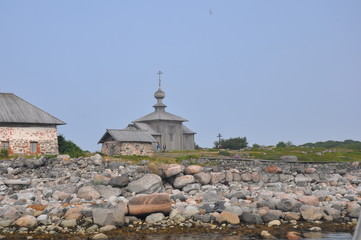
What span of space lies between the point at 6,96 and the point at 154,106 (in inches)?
866

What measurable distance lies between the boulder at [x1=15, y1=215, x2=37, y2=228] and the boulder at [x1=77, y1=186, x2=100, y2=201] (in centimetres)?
481

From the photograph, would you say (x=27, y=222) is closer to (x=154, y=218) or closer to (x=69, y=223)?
(x=69, y=223)

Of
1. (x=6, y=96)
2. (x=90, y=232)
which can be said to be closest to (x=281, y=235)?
(x=90, y=232)

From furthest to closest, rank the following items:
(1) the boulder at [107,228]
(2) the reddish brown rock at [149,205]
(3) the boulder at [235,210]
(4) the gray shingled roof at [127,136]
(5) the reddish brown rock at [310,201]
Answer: (4) the gray shingled roof at [127,136] < (5) the reddish brown rock at [310,201] < (3) the boulder at [235,210] < (2) the reddish brown rock at [149,205] < (1) the boulder at [107,228]

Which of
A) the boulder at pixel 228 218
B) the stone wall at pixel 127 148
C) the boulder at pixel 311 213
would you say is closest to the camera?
the boulder at pixel 228 218

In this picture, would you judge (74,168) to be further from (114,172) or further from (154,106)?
(154,106)

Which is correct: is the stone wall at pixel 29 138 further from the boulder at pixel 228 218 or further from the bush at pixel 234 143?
the bush at pixel 234 143

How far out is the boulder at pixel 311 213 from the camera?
16.7 m

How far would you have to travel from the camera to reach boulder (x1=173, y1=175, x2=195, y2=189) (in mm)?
24469

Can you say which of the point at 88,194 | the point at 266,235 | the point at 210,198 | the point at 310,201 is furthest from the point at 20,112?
the point at 266,235

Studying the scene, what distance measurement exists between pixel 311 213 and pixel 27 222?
29.6 feet

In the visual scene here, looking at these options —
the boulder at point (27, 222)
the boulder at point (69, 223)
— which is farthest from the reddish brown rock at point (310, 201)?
the boulder at point (27, 222)

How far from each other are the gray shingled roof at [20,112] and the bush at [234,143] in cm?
2815

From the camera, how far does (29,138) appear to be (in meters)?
37.3
